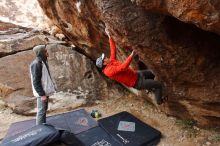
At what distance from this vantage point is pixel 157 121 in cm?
749

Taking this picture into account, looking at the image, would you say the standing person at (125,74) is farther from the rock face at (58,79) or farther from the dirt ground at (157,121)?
the rock face at (58,79)

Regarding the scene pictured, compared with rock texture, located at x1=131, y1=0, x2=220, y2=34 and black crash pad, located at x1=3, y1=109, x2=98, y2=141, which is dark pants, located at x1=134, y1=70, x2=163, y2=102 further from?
rock texture, located at x1=131, y1=0, x2=220, y2=34

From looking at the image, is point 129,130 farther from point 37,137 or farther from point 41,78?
point 41,78

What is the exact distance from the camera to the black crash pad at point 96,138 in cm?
663

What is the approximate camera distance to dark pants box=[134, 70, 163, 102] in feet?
21.1

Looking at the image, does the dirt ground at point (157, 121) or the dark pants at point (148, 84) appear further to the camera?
the dirt ground at point (157, 121)

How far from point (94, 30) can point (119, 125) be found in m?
2.69

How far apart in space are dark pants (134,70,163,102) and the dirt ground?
82 centimetres

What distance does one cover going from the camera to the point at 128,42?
5.69m

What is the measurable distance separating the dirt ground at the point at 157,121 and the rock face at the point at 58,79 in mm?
295

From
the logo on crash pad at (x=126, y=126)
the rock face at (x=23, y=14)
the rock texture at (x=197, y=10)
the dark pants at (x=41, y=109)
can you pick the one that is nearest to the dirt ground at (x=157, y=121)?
the logo on crash pad at (x=126, y=126)

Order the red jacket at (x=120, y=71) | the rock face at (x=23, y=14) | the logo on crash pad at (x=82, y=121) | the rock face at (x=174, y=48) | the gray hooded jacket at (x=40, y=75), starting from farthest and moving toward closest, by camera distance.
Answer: the rock face at (x=23, y=14) < the logo on crash pad at (x=82, y=121) < the gray hooded jacket at (x=40, y=75) < the red jacket at (x=120, y=71) < the rock face at (x=174, y=48)

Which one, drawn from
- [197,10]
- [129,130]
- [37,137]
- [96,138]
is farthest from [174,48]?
[37,137]

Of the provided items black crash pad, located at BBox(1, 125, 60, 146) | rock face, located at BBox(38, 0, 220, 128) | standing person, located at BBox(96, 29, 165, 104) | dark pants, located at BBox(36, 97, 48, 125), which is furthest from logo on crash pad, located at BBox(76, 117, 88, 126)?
rock face, located at BBox(38, 0, 220, 128)
